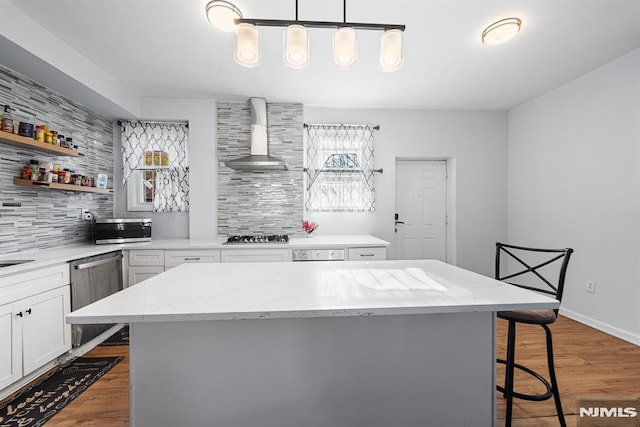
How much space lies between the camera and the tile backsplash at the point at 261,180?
3641 mm

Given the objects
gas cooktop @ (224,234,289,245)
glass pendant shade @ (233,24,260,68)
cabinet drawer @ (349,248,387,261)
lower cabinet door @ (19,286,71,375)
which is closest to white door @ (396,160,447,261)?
cabinet drawer @ (349,248,387,261)

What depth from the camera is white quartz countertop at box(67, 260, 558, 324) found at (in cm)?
95

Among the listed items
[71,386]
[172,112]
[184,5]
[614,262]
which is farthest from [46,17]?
[614,262]

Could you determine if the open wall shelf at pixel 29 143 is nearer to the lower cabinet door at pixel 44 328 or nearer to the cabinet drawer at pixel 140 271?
the lower cabinet door at pixel 44 328

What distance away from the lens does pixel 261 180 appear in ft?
12.1

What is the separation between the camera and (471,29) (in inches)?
86.6

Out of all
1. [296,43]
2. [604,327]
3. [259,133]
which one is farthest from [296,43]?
[604,327]

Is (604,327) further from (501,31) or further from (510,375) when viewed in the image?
(501,31)

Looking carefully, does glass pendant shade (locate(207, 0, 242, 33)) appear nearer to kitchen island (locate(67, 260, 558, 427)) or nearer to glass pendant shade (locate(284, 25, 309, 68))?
glass pendant shade (locate(284, 25, 309, 68))

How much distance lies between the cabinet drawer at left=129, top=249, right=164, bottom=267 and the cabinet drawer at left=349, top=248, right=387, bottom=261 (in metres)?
1.99

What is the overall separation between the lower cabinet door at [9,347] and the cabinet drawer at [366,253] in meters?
2.62

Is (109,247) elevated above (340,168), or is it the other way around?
(340,168)

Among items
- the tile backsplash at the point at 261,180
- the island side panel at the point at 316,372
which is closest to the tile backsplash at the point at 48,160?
the tile backsplash at the point at 261,180

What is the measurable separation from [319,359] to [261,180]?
2818 mm
